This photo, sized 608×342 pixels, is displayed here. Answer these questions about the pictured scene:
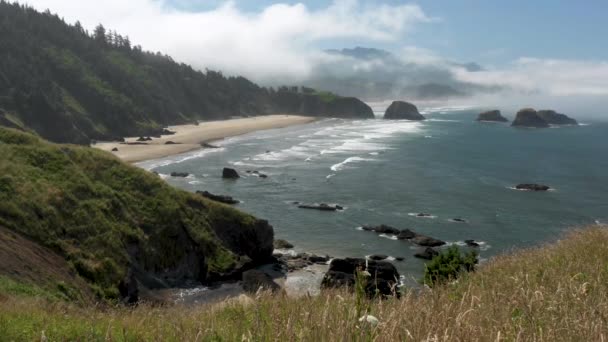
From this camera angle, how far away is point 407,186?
75500 mm

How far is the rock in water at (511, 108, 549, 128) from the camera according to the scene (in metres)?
186

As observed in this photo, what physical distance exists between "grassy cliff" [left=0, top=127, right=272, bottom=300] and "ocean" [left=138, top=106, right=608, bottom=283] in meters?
10.6

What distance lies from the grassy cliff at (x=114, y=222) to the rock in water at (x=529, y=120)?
167 meters

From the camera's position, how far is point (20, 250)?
23.8 m

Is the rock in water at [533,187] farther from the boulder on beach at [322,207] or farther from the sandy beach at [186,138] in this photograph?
the sandy beach at [186,138]

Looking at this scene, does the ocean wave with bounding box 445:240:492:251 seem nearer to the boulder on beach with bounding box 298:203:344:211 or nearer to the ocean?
the ocean

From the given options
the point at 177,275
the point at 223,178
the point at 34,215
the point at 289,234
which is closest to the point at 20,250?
the point at 34,215

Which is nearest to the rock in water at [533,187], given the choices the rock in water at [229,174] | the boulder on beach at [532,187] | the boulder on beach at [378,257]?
the boulder on beach at [532,187]

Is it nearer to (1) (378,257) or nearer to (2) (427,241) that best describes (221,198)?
(1) (378,257)

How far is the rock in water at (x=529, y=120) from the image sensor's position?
186500 mm

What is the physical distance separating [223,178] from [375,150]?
45556 mm

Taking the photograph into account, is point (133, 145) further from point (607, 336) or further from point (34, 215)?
point (607, 336)

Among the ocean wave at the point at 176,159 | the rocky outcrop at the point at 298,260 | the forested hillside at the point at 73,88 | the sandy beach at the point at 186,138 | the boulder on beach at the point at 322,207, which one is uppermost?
the forested hillside at the point at 73,88

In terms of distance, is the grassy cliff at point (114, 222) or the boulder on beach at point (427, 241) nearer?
the grassy cliff at point (114, 222)
